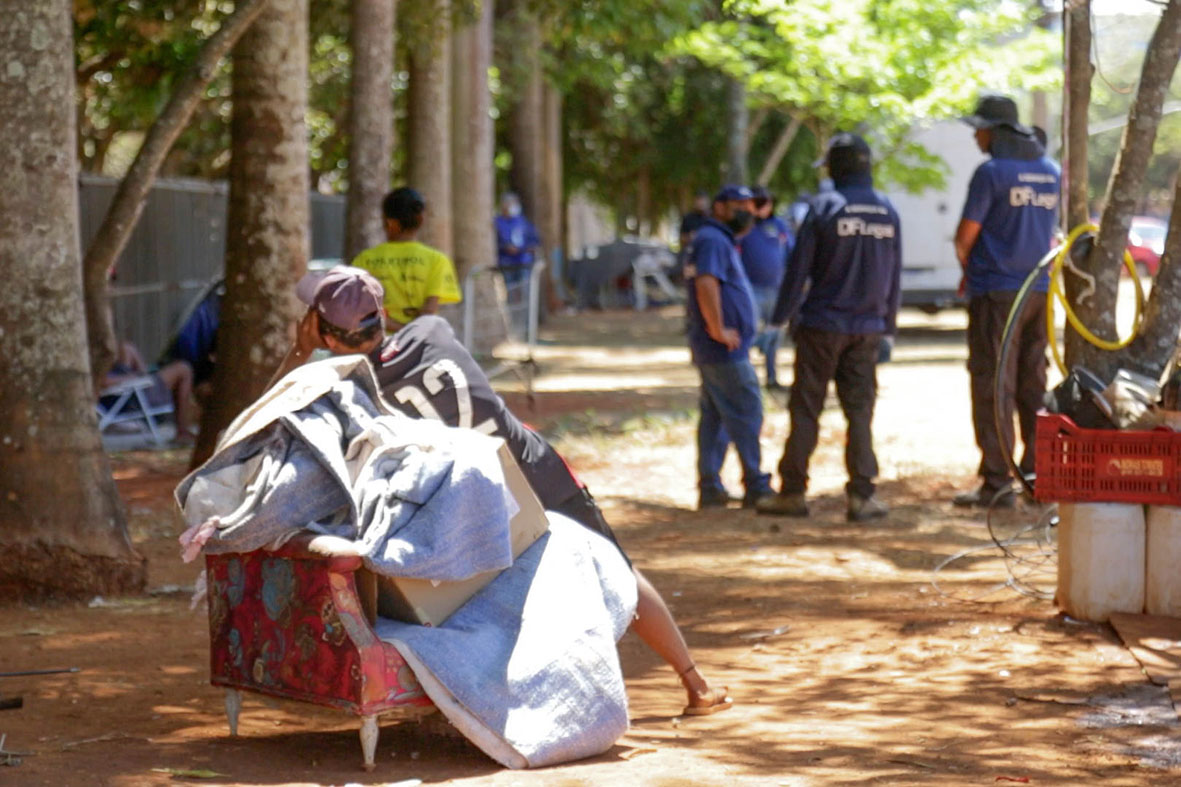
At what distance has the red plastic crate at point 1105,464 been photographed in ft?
22.9

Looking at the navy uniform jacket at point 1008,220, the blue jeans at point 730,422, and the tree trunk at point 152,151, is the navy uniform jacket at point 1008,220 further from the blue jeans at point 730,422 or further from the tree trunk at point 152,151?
the tree trunk at point 152,151

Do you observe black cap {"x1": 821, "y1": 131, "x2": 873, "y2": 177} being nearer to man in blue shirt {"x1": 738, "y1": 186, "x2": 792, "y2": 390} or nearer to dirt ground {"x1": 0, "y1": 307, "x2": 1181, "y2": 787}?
dirt ground {"x1": 0, "y1": 307, "x2": 1181, "y2": 787}

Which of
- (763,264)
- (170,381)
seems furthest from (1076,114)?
(763,264)

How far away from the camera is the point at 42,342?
768 centimetres

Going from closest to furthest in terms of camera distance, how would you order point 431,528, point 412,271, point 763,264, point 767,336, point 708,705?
point 431,528, point 708,705, point 412,271, point 767,336, point 763,264

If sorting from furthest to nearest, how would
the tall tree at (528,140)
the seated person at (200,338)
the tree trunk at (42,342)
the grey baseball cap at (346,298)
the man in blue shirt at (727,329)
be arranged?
1. the tall tree at (528,140)
2. the seated person at (200,338)
3. the man in blue shirt at (727,329)
4. the tree trunk at (42,342)
5. the grey baseball cap at (346,298)

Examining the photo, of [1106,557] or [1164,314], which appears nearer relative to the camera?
[1106,557]

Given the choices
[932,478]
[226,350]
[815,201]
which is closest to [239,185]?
[226,350]

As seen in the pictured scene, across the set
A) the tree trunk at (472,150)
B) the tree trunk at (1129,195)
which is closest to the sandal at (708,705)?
the tree trunk at (1129,195)

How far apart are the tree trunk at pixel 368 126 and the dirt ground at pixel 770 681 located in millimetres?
2716

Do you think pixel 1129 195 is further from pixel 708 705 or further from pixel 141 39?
pixel 141 39

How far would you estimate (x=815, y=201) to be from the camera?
9.84 meters

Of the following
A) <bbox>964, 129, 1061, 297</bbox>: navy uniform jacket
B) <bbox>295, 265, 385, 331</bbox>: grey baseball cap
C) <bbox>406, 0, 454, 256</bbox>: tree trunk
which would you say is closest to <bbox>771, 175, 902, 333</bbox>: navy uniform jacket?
<bbox>964, 129, 1061, 297</bbox>: navy uniform jacket

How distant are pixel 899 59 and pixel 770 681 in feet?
43.6
